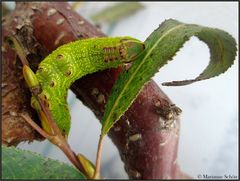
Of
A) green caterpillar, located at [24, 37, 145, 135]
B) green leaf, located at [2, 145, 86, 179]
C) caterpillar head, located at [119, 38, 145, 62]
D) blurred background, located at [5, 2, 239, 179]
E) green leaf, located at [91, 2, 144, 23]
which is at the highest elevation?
caterpillar head, located at [119, 38, 145, 62]

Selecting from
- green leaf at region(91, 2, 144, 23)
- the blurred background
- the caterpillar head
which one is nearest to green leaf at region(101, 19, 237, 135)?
the caterpillar head

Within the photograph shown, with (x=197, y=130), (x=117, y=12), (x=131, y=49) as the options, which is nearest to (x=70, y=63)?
(x=131, y=49)

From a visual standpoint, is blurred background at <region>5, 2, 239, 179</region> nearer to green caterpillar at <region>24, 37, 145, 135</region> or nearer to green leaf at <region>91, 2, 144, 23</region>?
green leaf at <region>91, 2, 144, 23</region>

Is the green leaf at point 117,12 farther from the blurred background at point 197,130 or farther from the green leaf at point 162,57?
the green leaf at point 162,57

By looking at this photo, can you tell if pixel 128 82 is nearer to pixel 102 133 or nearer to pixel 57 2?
pixel 102 133

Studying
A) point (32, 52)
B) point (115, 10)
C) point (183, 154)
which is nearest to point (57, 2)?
point (32, 52)

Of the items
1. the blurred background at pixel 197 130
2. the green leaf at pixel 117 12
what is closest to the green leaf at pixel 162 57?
the blurred background at pixel 197 130

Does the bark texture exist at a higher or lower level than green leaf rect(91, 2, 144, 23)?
higher

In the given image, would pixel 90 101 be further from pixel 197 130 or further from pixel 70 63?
pixel 197 130
